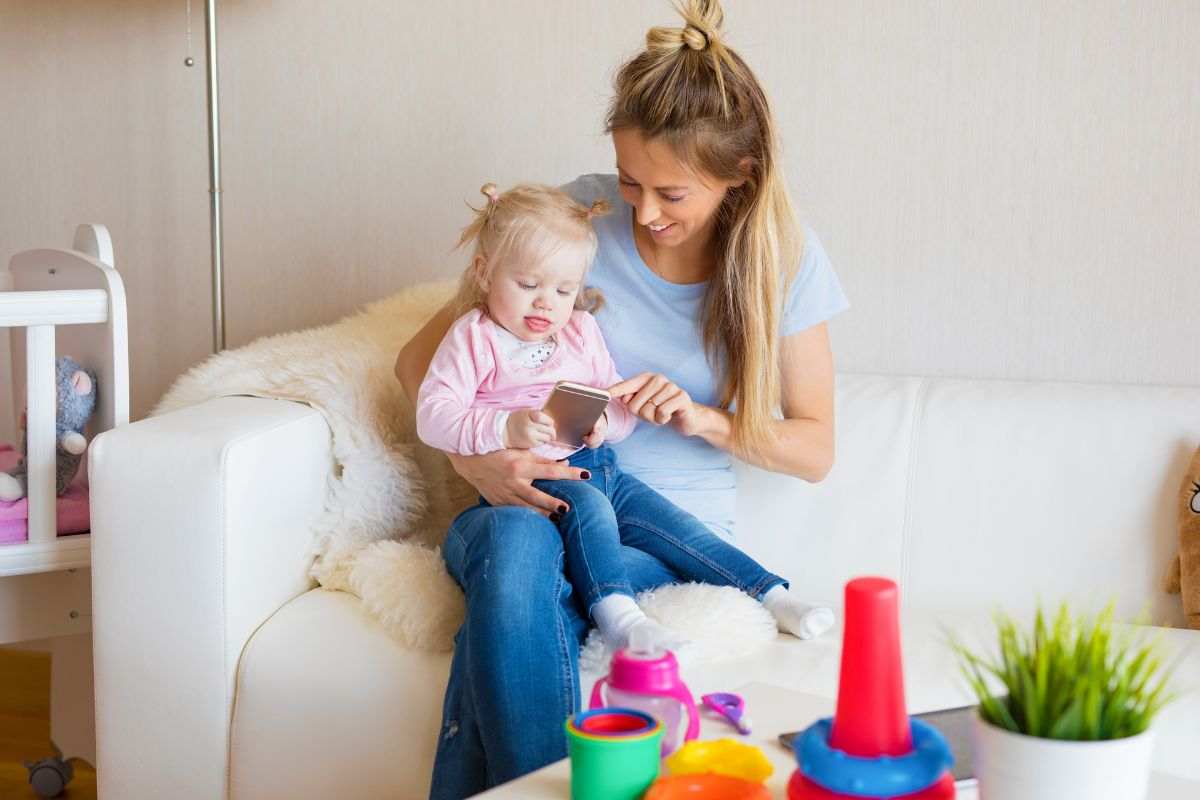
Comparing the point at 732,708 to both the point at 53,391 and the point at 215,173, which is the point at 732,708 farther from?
the point at 215,173

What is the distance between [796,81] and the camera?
2.23 m

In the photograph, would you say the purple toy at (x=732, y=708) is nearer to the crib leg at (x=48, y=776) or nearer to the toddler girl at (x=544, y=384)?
the toddler girl at (x=544, y=384)

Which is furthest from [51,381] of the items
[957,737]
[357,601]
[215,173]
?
[957,737]

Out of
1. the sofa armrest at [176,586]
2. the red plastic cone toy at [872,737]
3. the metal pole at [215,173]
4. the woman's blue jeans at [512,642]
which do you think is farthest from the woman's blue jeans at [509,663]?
the metal pole at [215,173]

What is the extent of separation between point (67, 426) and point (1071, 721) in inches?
59.7

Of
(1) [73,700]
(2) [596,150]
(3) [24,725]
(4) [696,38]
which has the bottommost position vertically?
(3) [24,725]

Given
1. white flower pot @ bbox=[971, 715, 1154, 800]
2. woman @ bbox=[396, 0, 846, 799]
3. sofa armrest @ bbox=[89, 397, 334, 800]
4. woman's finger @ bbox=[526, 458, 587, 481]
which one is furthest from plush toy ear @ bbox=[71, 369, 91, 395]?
white flower pot @ bbox=[971, 715, 1154, 800]

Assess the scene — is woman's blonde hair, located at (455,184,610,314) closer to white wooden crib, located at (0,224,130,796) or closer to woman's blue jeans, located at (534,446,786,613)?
woman's blue jeans, located at (534,446,786,613)

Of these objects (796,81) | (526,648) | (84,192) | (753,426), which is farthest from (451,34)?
(526,648)

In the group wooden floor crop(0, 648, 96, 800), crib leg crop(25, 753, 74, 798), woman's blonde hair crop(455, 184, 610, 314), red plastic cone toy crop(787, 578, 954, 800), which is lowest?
wooden floor crop(0, 648, 96, 800)

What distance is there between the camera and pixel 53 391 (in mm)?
1807

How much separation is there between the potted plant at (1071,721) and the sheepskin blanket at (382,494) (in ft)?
2.33

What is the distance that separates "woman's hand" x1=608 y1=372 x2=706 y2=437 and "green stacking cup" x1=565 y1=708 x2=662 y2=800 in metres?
0.81

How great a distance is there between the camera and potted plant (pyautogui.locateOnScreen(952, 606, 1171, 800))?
0.82 meters
